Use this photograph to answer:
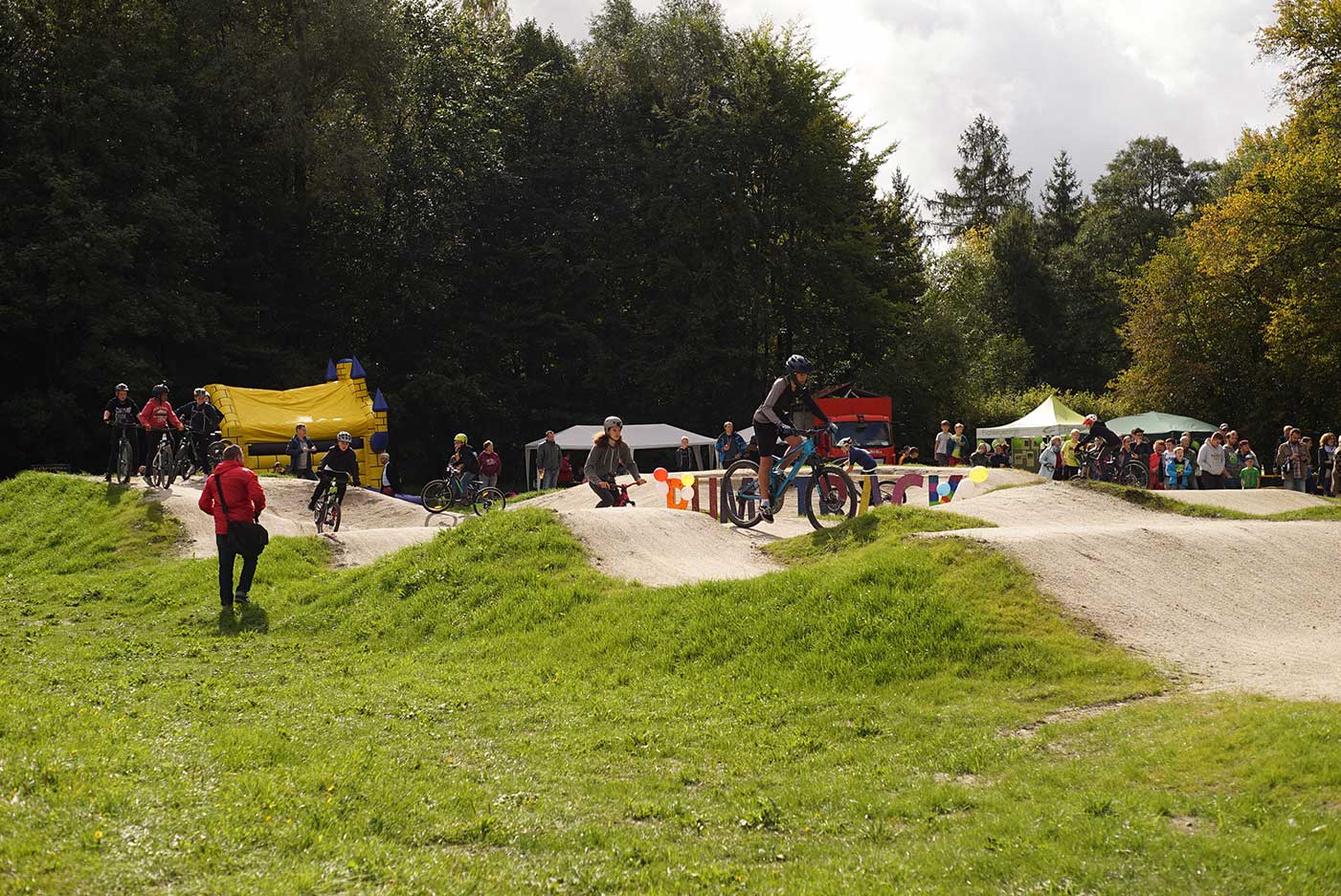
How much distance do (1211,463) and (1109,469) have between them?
2.29 meters

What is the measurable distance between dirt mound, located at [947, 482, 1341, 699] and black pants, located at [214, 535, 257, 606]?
8.84 meters

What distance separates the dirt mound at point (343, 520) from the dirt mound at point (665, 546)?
4.03 meters

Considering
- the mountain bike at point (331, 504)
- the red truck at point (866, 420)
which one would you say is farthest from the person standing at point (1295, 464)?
the mountain bike at point (331, 504)

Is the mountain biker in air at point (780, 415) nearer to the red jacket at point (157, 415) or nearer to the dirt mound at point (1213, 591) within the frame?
the dirt mound at point (1213, 591)

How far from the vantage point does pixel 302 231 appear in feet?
144

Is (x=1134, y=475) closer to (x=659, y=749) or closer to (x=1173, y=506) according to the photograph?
(x=1173, y=506)

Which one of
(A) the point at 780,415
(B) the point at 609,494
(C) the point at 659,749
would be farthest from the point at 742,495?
(C) the point at 659,749

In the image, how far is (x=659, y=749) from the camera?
768 cm

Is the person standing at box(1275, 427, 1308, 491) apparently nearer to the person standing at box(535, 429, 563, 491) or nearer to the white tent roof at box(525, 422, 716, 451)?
the person standing at box(535, 429, 563, 491)

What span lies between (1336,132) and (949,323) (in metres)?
18.9

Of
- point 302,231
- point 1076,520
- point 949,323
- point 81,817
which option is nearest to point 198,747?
point 81,817

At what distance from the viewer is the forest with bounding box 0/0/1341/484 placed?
36281mm

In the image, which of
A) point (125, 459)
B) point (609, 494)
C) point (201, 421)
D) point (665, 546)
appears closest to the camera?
point (665, 546)

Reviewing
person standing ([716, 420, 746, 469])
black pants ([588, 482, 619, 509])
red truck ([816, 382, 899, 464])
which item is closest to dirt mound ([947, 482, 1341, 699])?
black pants ([588, 482, 619, 509])
